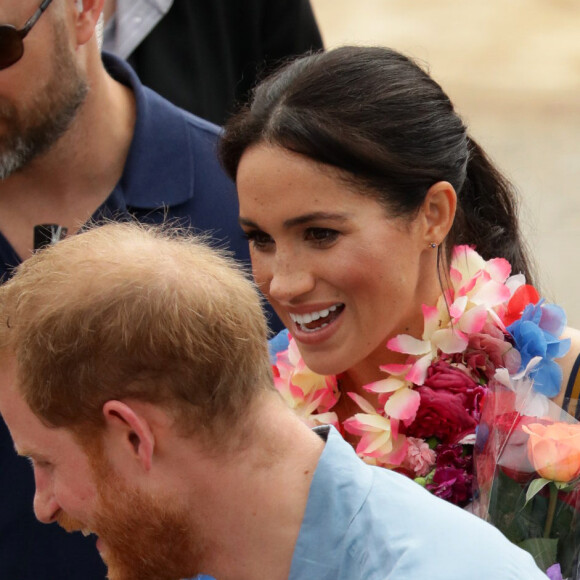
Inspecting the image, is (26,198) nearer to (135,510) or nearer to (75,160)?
(75,160)

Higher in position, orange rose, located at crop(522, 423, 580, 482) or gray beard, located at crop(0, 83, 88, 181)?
gray beard, located at crop(0, 83, 88, 181)

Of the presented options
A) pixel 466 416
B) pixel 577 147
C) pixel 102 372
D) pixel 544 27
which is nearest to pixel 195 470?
pixel 102 372

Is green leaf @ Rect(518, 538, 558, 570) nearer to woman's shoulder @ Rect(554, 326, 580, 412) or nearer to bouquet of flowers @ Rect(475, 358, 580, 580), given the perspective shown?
bouquet of flowers @ Rect(475, 358, 580, 580)

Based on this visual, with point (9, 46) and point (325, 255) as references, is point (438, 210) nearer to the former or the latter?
point (325, 255)

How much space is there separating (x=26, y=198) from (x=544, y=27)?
7563mm

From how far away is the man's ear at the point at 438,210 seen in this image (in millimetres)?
2916


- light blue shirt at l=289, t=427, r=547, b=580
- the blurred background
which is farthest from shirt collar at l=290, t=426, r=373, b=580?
the blurred background

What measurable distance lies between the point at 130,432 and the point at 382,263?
952 millimetres

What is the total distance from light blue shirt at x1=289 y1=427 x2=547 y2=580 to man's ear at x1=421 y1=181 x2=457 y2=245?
91cm

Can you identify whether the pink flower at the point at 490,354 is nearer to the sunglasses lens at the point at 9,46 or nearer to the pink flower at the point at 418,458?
the pink flower at the point at 418,458

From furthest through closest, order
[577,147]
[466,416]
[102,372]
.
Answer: [577,147], [466,416], [102,372]

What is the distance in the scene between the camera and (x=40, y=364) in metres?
2.03

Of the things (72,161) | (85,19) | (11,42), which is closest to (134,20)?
(85,19)

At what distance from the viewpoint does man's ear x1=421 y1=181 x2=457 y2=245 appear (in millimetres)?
2916
